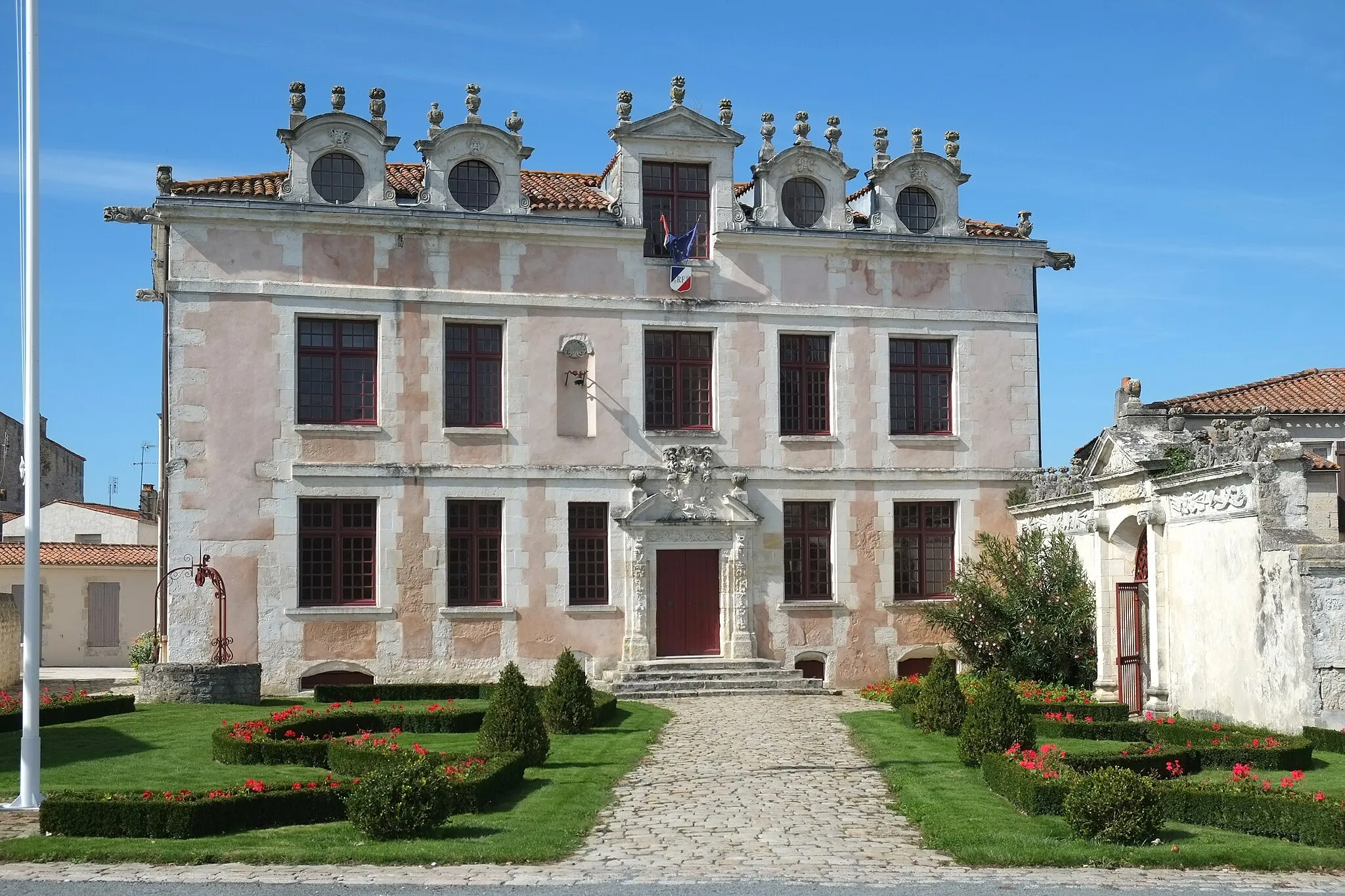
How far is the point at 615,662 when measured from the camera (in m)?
25.9

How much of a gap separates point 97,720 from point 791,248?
47.8 ft

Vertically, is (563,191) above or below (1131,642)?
above

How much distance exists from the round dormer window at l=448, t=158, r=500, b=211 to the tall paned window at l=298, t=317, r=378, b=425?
9.32 feet

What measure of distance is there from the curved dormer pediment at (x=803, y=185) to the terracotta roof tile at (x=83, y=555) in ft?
73.2

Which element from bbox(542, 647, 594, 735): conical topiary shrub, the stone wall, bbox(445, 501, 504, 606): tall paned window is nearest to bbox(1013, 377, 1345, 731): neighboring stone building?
bbox(542, 647, 594, 735): conical topiary shrub

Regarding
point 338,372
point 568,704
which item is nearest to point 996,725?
point 568,704

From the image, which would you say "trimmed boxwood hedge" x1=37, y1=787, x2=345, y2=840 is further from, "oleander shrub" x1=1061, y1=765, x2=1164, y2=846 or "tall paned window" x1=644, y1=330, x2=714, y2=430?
"tall paned window" x1=644, y1=330, x2=714, y2=430

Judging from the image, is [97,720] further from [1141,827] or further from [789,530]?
[1141,827]

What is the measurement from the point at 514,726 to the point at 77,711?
8.15 metres

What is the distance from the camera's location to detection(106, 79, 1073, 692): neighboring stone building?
24.8 meters

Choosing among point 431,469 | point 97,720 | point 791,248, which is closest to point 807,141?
point 791,248

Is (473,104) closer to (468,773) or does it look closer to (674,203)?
(674,203)

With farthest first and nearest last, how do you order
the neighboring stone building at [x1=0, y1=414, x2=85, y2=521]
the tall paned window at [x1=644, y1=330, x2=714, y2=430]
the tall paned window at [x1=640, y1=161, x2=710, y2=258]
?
the neighboring stone building at [x1=0, y1=414, x2=85, y2=521] < the tall paned window at [x1=640, y1=161, x2=710, y2=258] < the tall paned window at [x1=644, y1=330, x2=714, y2=430]

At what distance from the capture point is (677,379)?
88.0 feet
